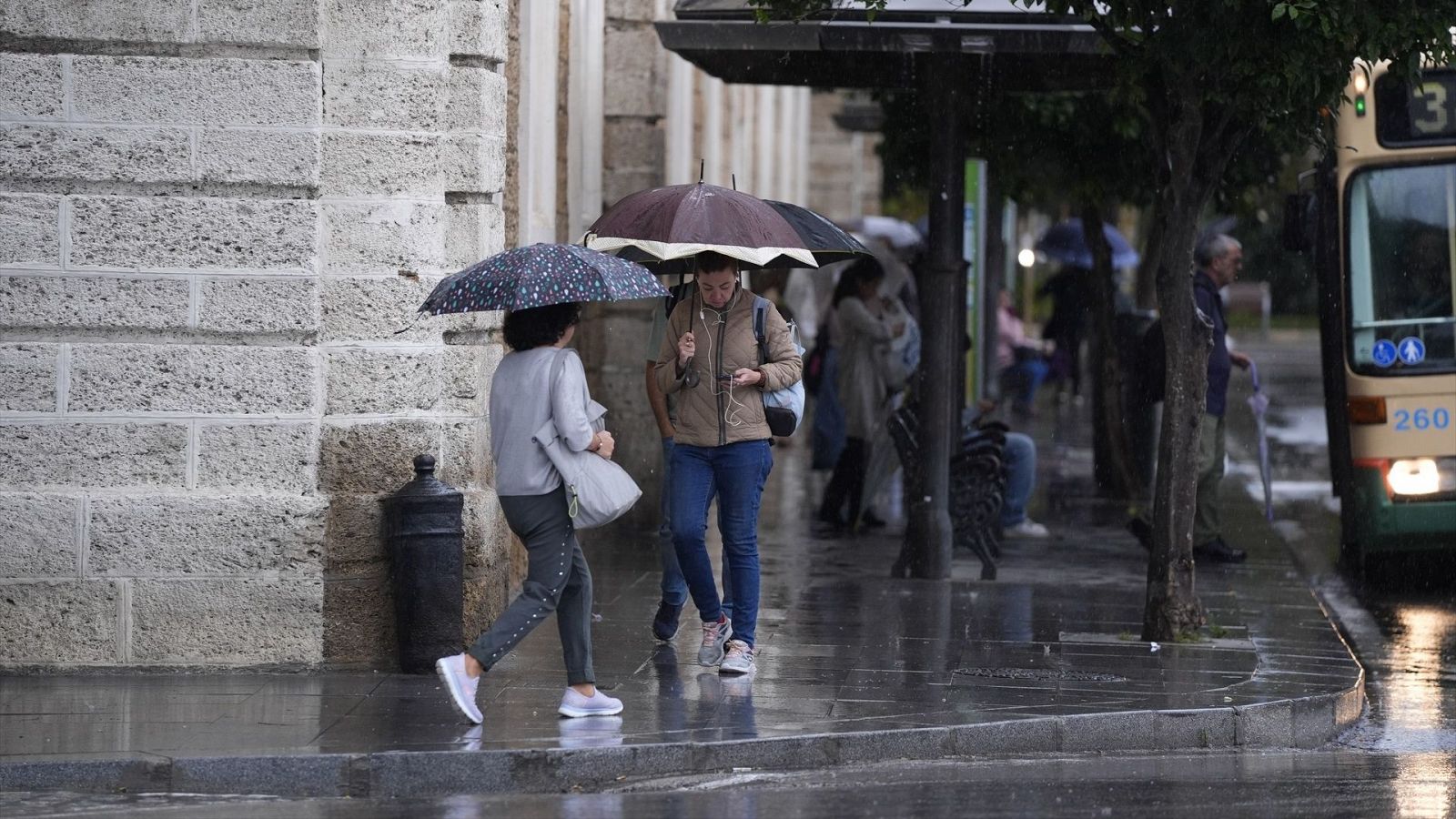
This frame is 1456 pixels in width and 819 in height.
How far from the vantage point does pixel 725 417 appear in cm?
848

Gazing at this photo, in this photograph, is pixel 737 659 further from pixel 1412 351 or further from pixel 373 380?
pixel 1412 351

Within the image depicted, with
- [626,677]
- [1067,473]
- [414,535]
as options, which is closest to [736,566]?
[626,677]

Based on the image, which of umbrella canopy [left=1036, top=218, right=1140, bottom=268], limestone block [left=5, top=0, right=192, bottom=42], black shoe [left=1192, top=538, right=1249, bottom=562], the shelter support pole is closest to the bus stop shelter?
the shelter support pole

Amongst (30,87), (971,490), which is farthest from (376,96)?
(971,490)

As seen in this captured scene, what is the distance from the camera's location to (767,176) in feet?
92.4

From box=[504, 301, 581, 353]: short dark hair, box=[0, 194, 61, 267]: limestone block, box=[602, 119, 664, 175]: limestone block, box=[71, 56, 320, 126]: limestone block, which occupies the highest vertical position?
box=[602, 119, 664, 175]: limestone block

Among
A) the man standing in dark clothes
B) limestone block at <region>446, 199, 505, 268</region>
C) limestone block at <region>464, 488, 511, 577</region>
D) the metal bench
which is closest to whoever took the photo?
limestone block at <region>446, 199, 505, 268</region>

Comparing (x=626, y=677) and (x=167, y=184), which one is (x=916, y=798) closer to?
(x=626, y=677)

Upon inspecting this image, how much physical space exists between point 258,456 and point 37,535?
922 millimetres

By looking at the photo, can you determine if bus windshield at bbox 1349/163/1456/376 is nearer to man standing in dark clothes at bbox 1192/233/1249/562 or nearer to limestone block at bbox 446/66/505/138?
man standing in dark clothes at bbox 1192/233/1249/562

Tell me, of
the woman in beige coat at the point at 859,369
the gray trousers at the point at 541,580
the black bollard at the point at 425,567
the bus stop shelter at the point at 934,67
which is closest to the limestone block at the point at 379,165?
the black bollard at the point at 425,567

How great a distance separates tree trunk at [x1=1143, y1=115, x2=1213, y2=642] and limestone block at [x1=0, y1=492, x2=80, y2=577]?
4.68 m

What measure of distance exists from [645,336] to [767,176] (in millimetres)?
14134

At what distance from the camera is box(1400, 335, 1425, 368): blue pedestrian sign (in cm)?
1198
